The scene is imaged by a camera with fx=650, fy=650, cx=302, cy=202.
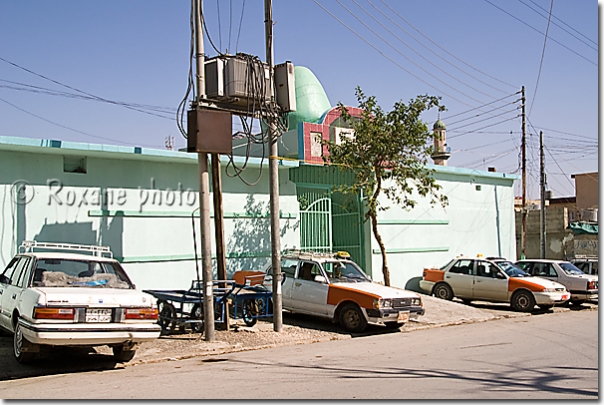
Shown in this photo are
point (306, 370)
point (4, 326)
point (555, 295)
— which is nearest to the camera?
point (306, 370)

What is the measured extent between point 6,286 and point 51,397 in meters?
3.85

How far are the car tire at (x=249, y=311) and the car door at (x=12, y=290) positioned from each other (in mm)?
4819

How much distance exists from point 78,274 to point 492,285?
1312 cm

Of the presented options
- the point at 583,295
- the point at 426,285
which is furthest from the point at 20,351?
the point at 583,295

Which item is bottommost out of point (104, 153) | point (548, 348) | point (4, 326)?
point (548, 348)

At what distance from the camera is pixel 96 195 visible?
48.9ft

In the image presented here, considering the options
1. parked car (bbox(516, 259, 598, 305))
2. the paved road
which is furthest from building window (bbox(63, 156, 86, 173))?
parked car (bbox(516, 259, 598, 305))

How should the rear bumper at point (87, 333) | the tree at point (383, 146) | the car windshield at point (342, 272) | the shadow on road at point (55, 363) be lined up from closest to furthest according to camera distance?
the rear bumper at point (87, 333) < the shadow on road at point (55, 363) < the car windshield at point (342, 272) < the tree at point (383, 146)

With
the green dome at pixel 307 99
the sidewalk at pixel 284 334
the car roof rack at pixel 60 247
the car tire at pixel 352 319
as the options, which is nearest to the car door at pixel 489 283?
the sidewalk at pixel 284 334

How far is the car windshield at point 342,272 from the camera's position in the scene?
49.2 feet

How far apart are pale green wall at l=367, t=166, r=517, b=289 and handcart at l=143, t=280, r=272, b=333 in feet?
25.4

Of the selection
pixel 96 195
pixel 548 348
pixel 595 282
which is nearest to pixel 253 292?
pixel 96 195

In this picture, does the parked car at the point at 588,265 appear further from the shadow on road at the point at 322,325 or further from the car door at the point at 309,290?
the car door at the point at 309,290

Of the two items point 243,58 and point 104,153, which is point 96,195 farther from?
point 243,58
